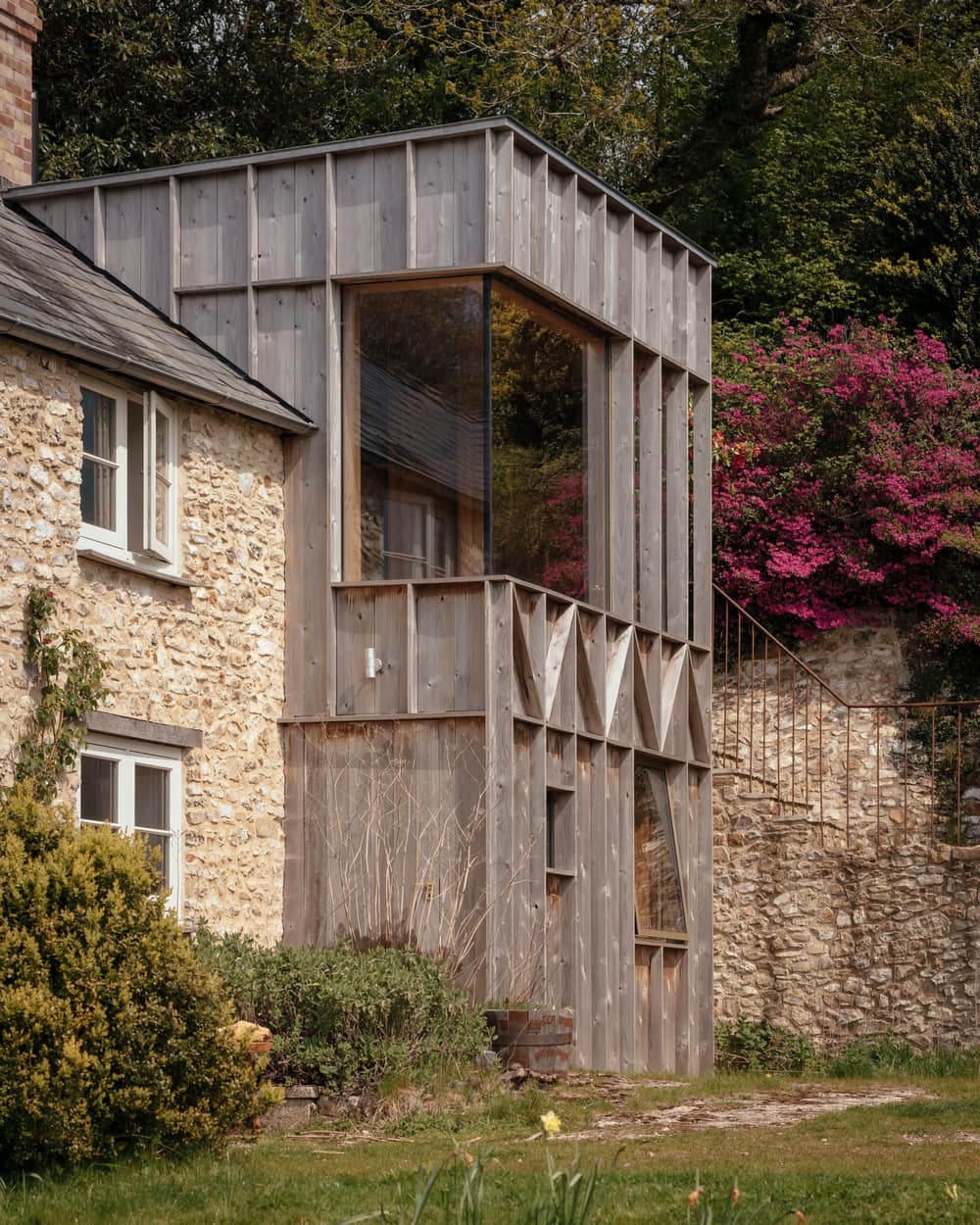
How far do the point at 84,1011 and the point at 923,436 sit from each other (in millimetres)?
13494

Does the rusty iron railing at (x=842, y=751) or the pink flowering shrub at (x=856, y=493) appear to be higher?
the pink flowering shrub at (x=856, y=493)

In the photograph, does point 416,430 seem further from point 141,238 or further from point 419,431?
point 141,238

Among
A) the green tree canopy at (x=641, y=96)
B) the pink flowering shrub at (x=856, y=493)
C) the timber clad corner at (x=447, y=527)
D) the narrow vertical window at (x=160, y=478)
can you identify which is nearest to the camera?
the narrow vertical window at (x=160, y=478)

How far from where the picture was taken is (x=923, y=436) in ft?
63.1

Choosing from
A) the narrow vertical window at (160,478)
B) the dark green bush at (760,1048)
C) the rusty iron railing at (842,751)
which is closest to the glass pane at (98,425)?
the narrow vertical window at (160,478)

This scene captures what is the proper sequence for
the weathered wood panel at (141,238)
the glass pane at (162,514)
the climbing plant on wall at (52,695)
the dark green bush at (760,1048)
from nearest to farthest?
the climbing plant on wall at (52,695) < the glass pane at (162,514) < the weathered wood panel at (141,238) < the dark green bush at (760,1048)

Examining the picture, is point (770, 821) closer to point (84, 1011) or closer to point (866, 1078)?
point (866, 1078)

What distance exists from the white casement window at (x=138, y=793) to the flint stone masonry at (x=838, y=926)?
6.69 m

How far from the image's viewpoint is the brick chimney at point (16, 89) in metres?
14.6

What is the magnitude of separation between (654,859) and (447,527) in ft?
11.7

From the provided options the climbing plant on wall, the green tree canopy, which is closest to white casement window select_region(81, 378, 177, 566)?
the climbing plant on wall

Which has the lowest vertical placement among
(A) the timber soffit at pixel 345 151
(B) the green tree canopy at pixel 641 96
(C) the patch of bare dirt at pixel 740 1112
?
(C) the patch of bare dirt at pixel 740 1112

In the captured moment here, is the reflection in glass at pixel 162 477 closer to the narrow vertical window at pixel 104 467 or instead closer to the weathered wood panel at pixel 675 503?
the narrow vertical window at pixel 104 467

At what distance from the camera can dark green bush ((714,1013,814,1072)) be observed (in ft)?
51.8
